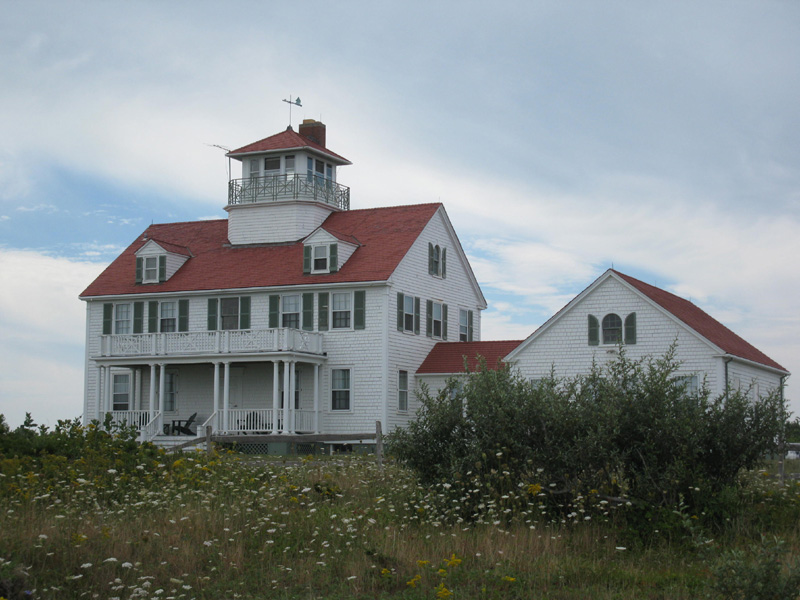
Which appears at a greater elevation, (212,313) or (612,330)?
(212,313)

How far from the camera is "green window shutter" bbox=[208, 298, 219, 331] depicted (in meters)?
40.2

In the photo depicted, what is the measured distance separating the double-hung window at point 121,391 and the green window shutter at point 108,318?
185 centimetres

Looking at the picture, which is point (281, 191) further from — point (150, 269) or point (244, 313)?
point (150, 269)

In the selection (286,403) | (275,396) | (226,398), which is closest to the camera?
(286,403)

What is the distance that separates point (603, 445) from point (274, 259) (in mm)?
27073

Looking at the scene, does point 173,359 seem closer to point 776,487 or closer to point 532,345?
point 532,345

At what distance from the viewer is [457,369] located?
126 ft

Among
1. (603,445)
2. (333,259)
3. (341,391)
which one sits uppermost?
(333,259)

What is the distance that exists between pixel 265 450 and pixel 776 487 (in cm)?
2242

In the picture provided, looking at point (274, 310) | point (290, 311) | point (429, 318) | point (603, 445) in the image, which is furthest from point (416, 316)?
point (603, 445)

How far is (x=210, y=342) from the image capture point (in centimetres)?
3866

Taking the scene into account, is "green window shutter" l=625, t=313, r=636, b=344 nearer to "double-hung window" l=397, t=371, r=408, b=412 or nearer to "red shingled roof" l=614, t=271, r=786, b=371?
"red shingled roof" l=614, t=271, r=786, b=371

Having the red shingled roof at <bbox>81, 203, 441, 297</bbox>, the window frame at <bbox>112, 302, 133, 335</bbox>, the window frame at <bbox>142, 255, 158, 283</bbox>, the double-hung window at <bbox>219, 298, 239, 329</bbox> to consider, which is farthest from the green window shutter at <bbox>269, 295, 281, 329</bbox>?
the window frame at <bbox>112, 302, 133, 335</bbox>

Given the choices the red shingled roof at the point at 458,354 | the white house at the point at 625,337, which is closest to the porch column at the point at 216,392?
the red shingled roof at the point at 458,354
